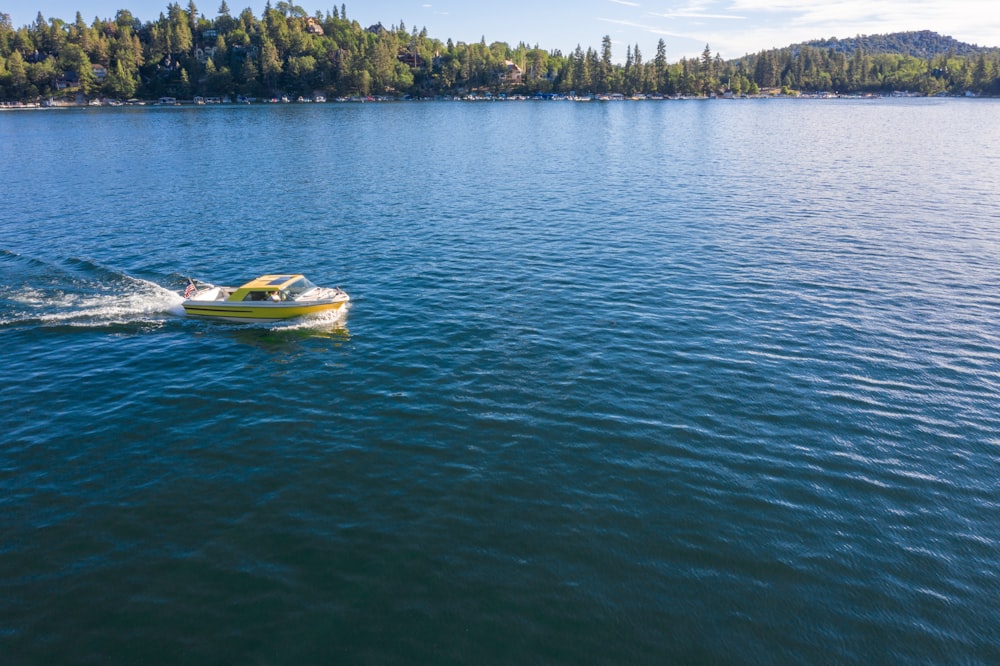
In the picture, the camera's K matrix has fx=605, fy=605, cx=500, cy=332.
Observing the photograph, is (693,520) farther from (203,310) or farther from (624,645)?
(203,310)

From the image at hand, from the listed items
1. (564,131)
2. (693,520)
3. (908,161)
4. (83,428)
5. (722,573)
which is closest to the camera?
(722,573)

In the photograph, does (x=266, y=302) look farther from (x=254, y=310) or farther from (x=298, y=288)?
(x=298, y=288)

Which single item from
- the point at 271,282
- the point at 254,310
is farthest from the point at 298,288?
the point at 254,310

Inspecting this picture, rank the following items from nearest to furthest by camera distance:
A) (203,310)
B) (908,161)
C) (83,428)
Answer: (83,428) < (203,310) < (908,161)

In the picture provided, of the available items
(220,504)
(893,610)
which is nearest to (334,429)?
(220,504)

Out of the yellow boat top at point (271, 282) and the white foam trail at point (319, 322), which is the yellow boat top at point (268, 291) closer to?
the yellow boat top at point (271, 282)

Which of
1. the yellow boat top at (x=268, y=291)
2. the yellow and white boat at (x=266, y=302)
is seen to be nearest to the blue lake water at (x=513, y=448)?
the yellow and white boat at (x=266, y=302)

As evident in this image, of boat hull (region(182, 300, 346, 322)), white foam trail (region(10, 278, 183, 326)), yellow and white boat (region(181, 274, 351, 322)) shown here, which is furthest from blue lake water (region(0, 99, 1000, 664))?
yellow and white boat (region(181, 274, 351, 322))
